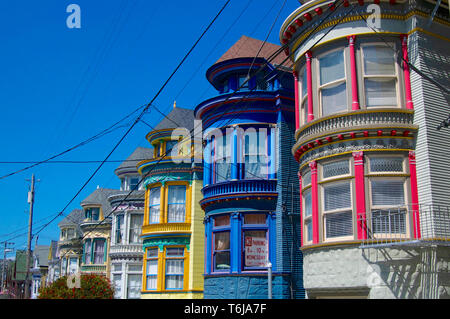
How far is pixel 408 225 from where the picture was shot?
604 inches

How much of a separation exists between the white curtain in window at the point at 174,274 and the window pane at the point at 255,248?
845 cm

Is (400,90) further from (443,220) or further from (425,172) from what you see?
(443,220)

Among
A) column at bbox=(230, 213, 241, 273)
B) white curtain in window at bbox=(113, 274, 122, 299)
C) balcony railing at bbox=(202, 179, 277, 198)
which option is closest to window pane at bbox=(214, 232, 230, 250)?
column at bbox=(230, 213, 241, 273)

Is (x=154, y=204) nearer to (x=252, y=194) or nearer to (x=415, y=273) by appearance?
(x=252, y=194)

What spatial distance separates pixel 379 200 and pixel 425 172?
4.96 ft

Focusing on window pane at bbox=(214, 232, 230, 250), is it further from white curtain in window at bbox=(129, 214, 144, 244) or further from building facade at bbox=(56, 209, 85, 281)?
building facade at bbox=(56, 209, 85, 281)

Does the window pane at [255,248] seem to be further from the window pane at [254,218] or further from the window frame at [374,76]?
the window frame at [374,76]

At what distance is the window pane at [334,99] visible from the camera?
1694 cm

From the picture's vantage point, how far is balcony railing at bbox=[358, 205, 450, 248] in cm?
1484

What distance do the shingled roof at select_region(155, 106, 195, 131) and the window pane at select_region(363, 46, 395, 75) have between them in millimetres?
20071

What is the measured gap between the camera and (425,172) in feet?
50.6

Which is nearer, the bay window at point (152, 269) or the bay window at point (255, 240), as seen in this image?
the bay window at point (255, 240)

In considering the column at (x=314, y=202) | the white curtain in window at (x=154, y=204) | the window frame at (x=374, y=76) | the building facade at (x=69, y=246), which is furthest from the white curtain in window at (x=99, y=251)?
the window frame at (x=374, y=76)
